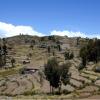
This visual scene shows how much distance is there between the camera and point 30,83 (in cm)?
11069

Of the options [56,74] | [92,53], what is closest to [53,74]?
[56,74]

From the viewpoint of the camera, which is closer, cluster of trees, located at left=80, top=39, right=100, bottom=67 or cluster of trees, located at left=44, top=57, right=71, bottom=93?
cluster of trees, located at left=44, top=57, right=71, bottom=93

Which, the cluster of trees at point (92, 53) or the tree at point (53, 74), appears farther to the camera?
the cluster of trees at point (92, 53)

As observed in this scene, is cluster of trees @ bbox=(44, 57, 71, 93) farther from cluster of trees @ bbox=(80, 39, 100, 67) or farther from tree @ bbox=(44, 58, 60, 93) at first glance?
cluster of trees @ bbox=(80, 39, 100, 67)

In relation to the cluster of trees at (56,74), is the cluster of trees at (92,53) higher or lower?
higher

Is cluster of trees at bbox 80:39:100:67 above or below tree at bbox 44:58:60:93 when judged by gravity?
above

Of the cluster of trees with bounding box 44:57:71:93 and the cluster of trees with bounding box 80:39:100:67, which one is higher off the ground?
the cluster of trees with bounding box 80:39:100:67

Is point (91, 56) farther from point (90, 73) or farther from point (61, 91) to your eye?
point (61, 91)

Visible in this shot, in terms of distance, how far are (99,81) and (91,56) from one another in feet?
178

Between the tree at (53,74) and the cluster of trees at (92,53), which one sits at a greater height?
the cluster of trees at (92,53)

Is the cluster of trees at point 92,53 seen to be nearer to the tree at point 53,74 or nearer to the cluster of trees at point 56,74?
the cluster of trees at point 56,74

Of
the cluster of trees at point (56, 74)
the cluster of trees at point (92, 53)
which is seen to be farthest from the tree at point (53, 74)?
the cluster of trees at point (92, 53)

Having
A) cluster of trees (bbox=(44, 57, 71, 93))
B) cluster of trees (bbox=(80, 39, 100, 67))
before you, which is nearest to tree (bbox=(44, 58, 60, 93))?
cluster of trees (bbox=(44, 57, 71, 93))

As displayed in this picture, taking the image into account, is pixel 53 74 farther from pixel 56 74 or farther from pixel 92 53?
pixel 92 53
